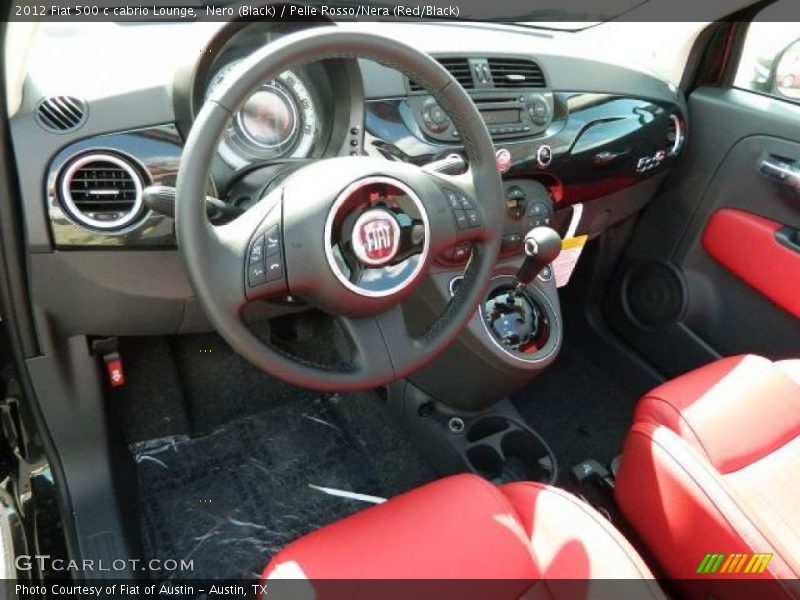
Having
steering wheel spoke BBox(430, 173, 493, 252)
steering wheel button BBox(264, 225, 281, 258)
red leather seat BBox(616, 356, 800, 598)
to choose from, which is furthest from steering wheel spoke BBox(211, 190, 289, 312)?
red leather seat BBox(616, 356, 800, 598)

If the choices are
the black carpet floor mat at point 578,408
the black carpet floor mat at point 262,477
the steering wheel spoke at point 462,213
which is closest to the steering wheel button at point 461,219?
the steering wheel spoke at point 462,213

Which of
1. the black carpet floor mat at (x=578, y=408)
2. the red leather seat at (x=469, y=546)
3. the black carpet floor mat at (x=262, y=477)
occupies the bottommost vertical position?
the black carpet floor mat at (x=578, y=408)

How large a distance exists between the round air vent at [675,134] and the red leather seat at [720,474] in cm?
72

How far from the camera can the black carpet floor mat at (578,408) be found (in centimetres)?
213

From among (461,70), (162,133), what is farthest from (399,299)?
(461,70)

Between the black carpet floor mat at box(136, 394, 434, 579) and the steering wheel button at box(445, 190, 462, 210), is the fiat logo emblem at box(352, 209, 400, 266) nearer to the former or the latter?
the steering wheel button at box(445, 190, 462, 210)

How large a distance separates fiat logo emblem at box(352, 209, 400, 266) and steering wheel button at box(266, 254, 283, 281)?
104mm

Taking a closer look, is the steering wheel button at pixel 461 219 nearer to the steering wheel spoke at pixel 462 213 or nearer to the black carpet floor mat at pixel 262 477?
the steering wheel spoke at pixel 462 213

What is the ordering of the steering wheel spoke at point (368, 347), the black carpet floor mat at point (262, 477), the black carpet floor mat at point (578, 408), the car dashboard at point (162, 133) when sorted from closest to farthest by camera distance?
the steering wheel spoke at point (368, 347), the car dashboard at point (162, 133), the black carpet floor mat at point (262, 477), the black carpet floor mat at point (578, 408)

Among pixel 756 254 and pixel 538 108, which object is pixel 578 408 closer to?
pixel 756 254

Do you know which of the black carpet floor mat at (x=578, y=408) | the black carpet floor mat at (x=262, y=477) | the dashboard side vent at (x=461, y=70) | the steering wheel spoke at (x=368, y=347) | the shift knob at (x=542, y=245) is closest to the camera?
the steering wheel spoke at (x=368, y=347)

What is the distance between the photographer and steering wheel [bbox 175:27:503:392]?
0.90 metres

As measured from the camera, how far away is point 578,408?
225 cm

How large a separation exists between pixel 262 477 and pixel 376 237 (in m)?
1.09
